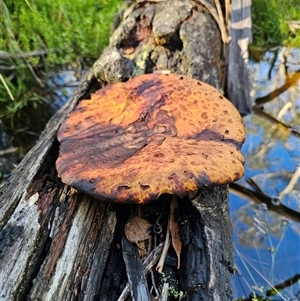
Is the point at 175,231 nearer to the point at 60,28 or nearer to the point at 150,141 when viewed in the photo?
the point at 150,141

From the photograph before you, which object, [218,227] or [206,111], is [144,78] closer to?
[206,111]

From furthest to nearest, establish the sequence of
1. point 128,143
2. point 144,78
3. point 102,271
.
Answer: point 144,78, point 128,143, point 102,271

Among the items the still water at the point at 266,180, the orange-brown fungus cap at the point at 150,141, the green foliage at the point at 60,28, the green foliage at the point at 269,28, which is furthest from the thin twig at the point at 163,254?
the green foliage at the point at 269,28

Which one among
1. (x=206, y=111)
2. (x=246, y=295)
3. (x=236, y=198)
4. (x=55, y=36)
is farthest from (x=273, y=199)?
(x=55, y=36)

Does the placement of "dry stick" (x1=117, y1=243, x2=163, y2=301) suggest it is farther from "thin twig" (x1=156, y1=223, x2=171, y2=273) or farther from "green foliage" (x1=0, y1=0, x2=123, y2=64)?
"green foliage" (x1=0, y1=0, x2=123, y2=64)

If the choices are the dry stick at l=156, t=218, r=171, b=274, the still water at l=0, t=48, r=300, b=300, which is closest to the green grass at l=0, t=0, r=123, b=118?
the still water at l=0, t=48, r=300, b=300

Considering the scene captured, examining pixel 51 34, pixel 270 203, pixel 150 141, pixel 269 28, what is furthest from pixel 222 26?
pixel 51 34
